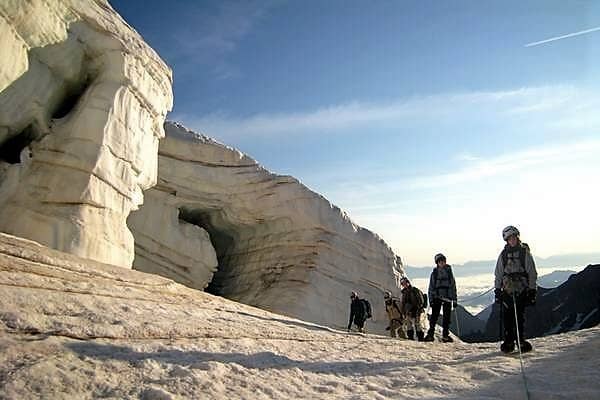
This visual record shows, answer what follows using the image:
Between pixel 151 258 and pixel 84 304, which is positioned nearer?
pixel 84 304

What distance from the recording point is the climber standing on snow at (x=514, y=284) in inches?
304

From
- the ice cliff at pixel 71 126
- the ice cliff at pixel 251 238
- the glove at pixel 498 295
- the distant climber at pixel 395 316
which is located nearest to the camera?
the glove at pixel 498 295

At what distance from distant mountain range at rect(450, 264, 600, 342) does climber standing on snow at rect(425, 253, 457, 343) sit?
34764mm

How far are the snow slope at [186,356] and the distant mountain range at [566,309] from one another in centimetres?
3955

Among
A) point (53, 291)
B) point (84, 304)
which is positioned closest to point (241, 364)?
point (84, 304)

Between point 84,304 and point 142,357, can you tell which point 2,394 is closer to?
point 142,357

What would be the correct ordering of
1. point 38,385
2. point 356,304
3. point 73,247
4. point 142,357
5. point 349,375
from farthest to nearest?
point 356,304, point 73,247, point 349,375, point 142,357, point 38,385

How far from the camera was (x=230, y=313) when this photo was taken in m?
8.54

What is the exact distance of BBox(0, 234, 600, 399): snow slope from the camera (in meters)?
4.09

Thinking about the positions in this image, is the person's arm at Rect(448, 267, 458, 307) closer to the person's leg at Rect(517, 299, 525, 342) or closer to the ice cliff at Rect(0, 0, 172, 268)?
the person's leg at Rect(517, 299, 525, 342)

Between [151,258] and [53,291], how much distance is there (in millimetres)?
18131

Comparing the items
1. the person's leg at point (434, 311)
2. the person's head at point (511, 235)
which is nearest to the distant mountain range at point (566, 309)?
the person's leg at point (434, 311)

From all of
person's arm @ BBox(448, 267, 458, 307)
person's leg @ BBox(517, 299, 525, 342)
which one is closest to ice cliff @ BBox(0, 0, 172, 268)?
person's arm @ BBox(448, 267, 458, 307)

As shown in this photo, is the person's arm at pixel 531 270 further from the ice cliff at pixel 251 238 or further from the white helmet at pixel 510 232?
the ice cliff at pixel 251 238
